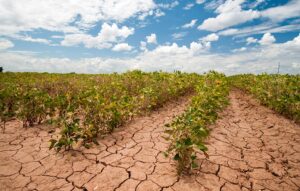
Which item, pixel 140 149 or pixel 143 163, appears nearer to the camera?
pixel 143 163

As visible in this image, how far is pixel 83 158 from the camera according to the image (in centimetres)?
337

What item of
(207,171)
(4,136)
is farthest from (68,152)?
(207,171)

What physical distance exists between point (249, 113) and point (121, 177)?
16.6ft

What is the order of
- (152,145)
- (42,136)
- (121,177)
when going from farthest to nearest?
(42,136) → (152,145) → (121,177)

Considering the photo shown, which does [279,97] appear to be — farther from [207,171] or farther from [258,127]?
[207,171]

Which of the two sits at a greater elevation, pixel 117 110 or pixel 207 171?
pixel 117 110

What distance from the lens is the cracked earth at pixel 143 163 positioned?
276cm

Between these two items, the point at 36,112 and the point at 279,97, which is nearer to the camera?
the point at 36,112

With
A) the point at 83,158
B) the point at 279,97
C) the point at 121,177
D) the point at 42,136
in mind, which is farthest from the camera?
the point at 279,97

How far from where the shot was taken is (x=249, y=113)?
6703 mm

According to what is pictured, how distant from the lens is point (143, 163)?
129 inches

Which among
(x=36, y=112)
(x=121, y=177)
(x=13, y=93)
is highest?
(x=13, y=93)

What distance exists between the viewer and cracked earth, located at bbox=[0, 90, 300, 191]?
2765 millimetres

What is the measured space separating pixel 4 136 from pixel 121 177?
2777 millimetres
